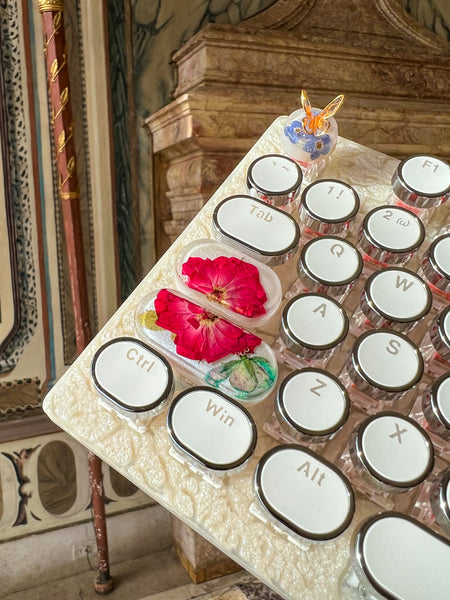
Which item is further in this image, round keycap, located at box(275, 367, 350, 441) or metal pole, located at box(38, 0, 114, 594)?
metal pole, located at box(38, 0, 114, 594)

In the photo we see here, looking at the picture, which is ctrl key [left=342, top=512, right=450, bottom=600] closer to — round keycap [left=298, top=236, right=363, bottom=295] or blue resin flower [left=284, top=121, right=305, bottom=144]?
round keycap [left=298, top=236, right=363, bottom=295]

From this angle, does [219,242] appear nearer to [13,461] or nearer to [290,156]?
[290,156]

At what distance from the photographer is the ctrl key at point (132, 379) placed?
46cm

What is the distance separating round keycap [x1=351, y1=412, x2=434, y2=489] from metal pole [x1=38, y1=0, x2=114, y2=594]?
25.4 inches

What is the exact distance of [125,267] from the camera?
110 centimetres

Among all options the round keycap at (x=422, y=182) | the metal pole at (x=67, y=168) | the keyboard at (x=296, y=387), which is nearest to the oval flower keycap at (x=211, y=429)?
the keyboard at (x=296, y=387)

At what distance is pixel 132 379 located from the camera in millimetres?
470

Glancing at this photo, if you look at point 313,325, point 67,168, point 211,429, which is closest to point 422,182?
point 313,325

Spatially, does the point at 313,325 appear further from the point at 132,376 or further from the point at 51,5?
the point at 51,5

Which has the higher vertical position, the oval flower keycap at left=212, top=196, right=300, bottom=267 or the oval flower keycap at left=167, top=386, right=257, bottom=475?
the oval flower keycap at left=212, top=196, right=300, bottom=267

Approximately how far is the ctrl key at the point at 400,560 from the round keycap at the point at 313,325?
0.17 meters

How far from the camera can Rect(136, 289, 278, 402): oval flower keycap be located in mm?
480

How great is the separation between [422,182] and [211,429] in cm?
41

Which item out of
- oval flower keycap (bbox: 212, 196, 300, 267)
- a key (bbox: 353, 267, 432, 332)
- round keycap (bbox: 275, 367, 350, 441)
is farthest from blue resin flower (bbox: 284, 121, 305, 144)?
round keycap (bbox: 275, 367, 350, 441)
